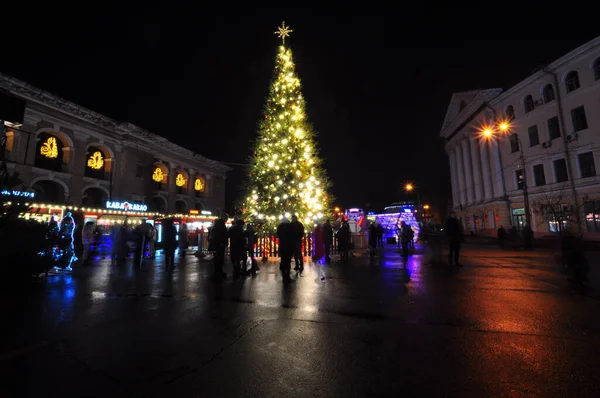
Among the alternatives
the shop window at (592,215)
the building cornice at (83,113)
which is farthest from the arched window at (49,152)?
the shop window at (592,215)

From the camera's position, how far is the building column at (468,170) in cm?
4203

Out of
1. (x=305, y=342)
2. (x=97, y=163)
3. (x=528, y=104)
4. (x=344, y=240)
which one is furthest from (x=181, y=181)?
(x=528, y=104)

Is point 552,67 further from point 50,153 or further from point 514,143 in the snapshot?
Answer: point 50,153

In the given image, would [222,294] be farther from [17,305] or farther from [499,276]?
[499,276]

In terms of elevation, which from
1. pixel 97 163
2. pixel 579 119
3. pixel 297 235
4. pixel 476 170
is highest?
pixel 579 119

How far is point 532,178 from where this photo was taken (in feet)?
94.7

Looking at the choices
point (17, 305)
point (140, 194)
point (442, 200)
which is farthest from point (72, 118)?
point (442, 200)

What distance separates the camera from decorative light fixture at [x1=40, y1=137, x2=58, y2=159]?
21420 millimetres

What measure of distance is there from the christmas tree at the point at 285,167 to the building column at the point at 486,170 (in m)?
30.7

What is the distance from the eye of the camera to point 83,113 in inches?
928

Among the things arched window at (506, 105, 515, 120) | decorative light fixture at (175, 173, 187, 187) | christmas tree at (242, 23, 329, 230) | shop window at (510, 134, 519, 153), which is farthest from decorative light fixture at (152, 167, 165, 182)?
arched window at (506, 105, 515, 120)

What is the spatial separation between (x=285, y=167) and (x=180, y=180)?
26.3 metres

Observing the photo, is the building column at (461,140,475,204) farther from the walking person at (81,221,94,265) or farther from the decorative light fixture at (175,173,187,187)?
the walking person at (81,221,94,265)

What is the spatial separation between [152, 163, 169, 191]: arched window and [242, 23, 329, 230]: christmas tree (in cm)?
2201
